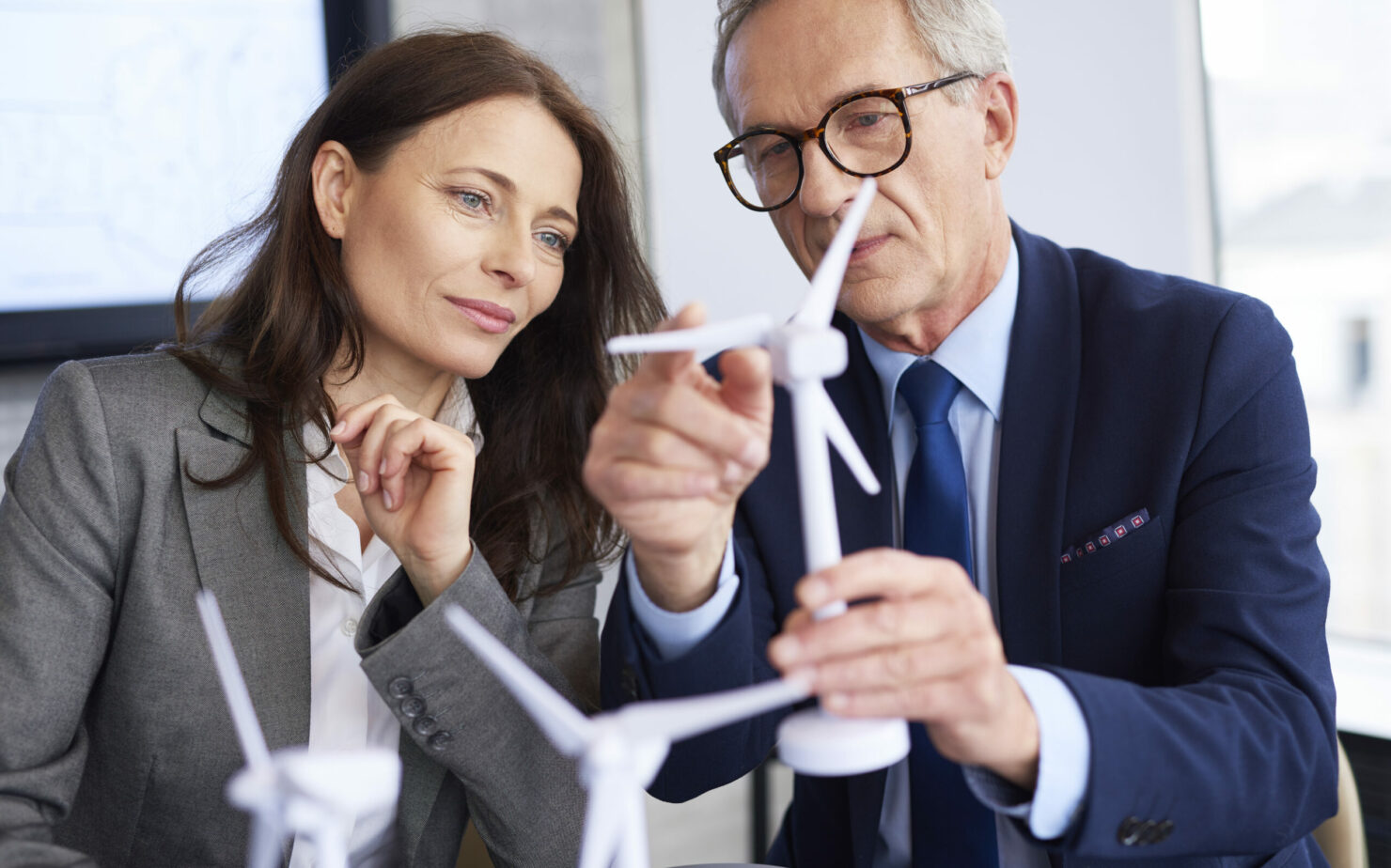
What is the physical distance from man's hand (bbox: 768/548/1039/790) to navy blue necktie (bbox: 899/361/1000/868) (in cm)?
54

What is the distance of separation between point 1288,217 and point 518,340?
2347mm

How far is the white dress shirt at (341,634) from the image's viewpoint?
5.51ft

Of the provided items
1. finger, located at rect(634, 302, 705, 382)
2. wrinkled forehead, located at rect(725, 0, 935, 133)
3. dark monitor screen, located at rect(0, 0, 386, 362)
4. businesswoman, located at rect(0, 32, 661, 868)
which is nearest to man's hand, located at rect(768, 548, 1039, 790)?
finger, located at rect(634, 302, 705, 382)

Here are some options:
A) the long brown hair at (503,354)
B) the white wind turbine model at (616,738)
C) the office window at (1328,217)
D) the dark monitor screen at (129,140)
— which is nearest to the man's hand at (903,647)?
the white wind turbine model at (616,738)

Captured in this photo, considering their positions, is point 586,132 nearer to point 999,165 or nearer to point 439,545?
point 999,165

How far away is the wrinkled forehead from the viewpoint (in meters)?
1.62

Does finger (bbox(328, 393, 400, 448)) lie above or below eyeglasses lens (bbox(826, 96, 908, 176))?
below

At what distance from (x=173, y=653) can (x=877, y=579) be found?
1.12 meters

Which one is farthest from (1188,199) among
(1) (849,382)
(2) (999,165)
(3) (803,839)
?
(3) (803,839)

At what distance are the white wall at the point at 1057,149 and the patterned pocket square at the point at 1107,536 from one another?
198 centimetres

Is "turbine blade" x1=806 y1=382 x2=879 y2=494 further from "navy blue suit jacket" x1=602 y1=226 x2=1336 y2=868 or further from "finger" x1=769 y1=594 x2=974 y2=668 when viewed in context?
"navy blue suit jacket" x1=602 y1=226 x2=1336 y2=868

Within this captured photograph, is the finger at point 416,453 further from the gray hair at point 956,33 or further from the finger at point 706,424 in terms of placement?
the gray hair at point 956,33

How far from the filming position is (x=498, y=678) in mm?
1529

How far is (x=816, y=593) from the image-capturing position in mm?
905
